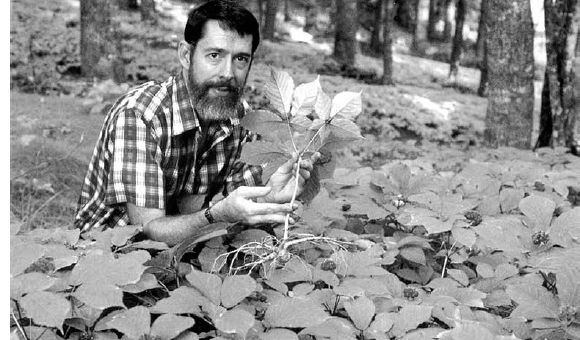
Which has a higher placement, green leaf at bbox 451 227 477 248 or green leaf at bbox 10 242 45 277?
green leaf at bbox 10 242 45 277

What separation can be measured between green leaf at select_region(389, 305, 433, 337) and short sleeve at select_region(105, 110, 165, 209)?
1157 millimetres

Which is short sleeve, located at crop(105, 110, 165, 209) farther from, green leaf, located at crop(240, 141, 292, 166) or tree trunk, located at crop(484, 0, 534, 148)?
tree trunk, located at crop(484, 0, 534, 148)

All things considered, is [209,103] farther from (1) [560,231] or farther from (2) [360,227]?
(1) [560,231]

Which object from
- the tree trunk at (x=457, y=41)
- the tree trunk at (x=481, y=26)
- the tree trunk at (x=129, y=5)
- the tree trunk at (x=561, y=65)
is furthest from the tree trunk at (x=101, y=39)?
the tree trunk at (x=457, y=41)

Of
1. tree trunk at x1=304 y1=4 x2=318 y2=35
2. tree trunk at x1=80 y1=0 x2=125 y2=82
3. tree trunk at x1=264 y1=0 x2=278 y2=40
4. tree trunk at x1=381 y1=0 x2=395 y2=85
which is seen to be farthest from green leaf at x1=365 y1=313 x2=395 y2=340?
tree trunk at x1=304 y1=4 x2=318 y2=35

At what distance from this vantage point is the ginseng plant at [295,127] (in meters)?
1.40

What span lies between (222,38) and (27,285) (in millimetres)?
1300

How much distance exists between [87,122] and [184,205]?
167 inches

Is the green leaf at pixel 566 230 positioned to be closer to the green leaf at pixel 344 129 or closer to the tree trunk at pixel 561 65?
the green leaf at pixel 344 129

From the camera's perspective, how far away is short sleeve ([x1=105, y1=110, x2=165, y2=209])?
201 centimetres

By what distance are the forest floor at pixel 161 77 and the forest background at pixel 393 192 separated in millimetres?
32

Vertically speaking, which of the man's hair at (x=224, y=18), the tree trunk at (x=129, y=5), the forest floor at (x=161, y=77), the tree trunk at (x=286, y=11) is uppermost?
the tree trunk at (x=286, y=11)

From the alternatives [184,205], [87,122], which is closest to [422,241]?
[184,205]

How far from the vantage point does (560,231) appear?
137 cm
